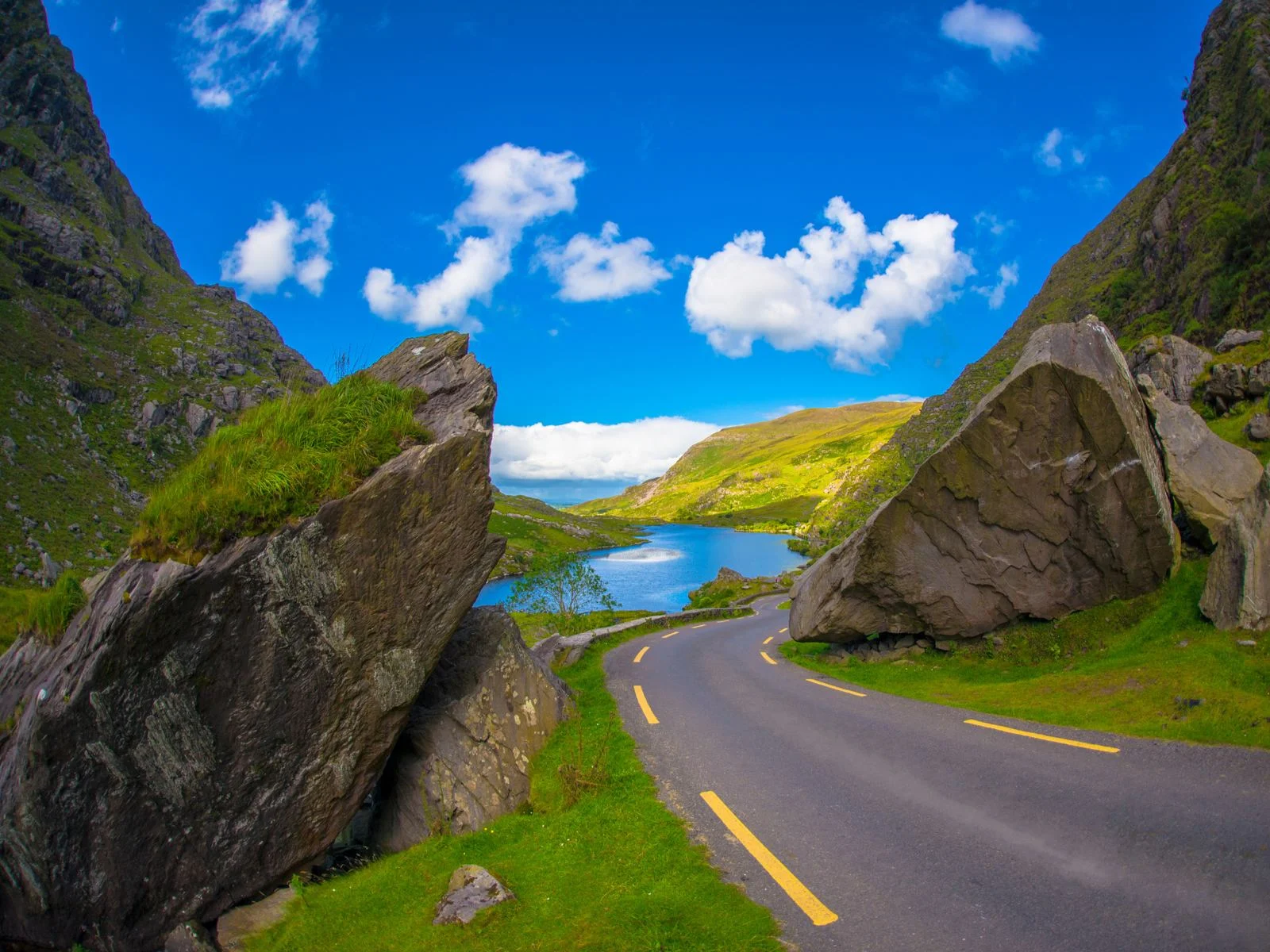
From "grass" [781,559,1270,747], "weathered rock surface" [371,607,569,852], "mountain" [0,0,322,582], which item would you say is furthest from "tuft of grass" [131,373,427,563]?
"mountain" [0,0,322,582]

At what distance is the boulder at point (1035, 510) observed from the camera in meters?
13.5

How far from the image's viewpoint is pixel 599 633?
2895 centimetres

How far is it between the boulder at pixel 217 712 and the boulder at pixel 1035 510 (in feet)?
40.3

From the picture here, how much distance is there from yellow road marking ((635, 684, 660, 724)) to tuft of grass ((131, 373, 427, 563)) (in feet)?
26.1

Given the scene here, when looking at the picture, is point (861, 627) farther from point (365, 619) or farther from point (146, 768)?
point (146, 768)

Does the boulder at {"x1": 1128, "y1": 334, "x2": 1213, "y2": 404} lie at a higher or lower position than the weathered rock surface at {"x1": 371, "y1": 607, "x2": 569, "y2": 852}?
higher

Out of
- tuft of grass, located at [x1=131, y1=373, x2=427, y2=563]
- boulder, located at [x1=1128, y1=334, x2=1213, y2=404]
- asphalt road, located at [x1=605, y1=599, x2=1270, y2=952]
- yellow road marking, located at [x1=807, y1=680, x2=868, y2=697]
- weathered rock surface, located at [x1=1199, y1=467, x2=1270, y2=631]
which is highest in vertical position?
boulder, located at [x1=1128, y1=334, x2=1213, y2=404]

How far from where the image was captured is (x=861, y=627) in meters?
17.9

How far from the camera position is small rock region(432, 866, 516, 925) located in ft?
20.3

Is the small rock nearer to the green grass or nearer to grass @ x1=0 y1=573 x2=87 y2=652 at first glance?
the green grass

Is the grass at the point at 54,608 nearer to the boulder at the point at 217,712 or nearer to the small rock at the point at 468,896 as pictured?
the boulder at the point at 217,712

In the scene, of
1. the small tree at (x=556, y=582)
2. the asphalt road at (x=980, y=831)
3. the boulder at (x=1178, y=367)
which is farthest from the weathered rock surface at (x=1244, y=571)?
the small tree at (x=556, y=582)

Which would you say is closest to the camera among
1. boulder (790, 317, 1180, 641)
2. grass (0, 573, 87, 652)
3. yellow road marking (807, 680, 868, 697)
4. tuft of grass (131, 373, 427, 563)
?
tuft of grass (131, 373, 427, 563)

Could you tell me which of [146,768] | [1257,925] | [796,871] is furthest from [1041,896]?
[146,768]
